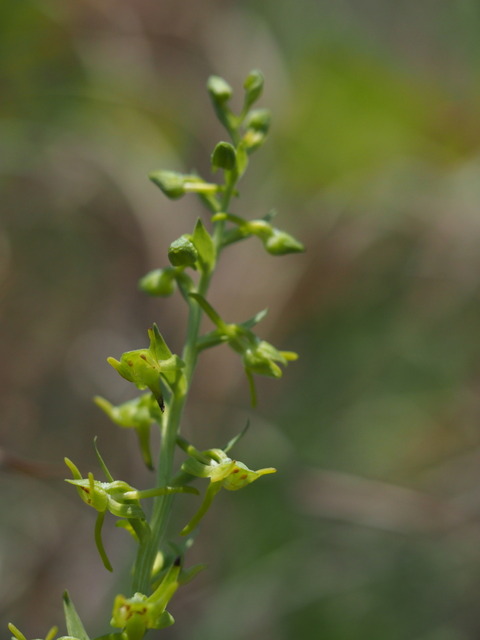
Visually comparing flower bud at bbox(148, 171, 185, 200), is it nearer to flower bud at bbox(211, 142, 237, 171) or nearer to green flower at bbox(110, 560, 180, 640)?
flower bud at bbox(211, 142, 237, 171)

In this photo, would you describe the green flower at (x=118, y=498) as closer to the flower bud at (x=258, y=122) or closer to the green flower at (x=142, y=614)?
the green flower at (x=142, y=614)

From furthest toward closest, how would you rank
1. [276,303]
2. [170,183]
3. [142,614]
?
[276,303]
[170,183]
[142,614]

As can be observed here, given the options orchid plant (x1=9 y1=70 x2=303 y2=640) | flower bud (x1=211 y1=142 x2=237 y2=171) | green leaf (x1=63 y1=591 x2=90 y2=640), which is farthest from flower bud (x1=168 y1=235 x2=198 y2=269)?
green leaf (x1=63 y1=591 x2=90 y2=640)

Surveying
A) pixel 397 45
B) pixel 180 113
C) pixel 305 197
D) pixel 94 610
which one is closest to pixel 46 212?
pixel 180 113

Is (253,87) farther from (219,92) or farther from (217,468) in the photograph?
(217,468)

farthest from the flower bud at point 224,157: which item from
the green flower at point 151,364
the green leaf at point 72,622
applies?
the green leaf at point 72,622

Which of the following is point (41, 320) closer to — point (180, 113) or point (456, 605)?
point (180, 113)

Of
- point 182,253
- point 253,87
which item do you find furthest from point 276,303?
point 182,253
